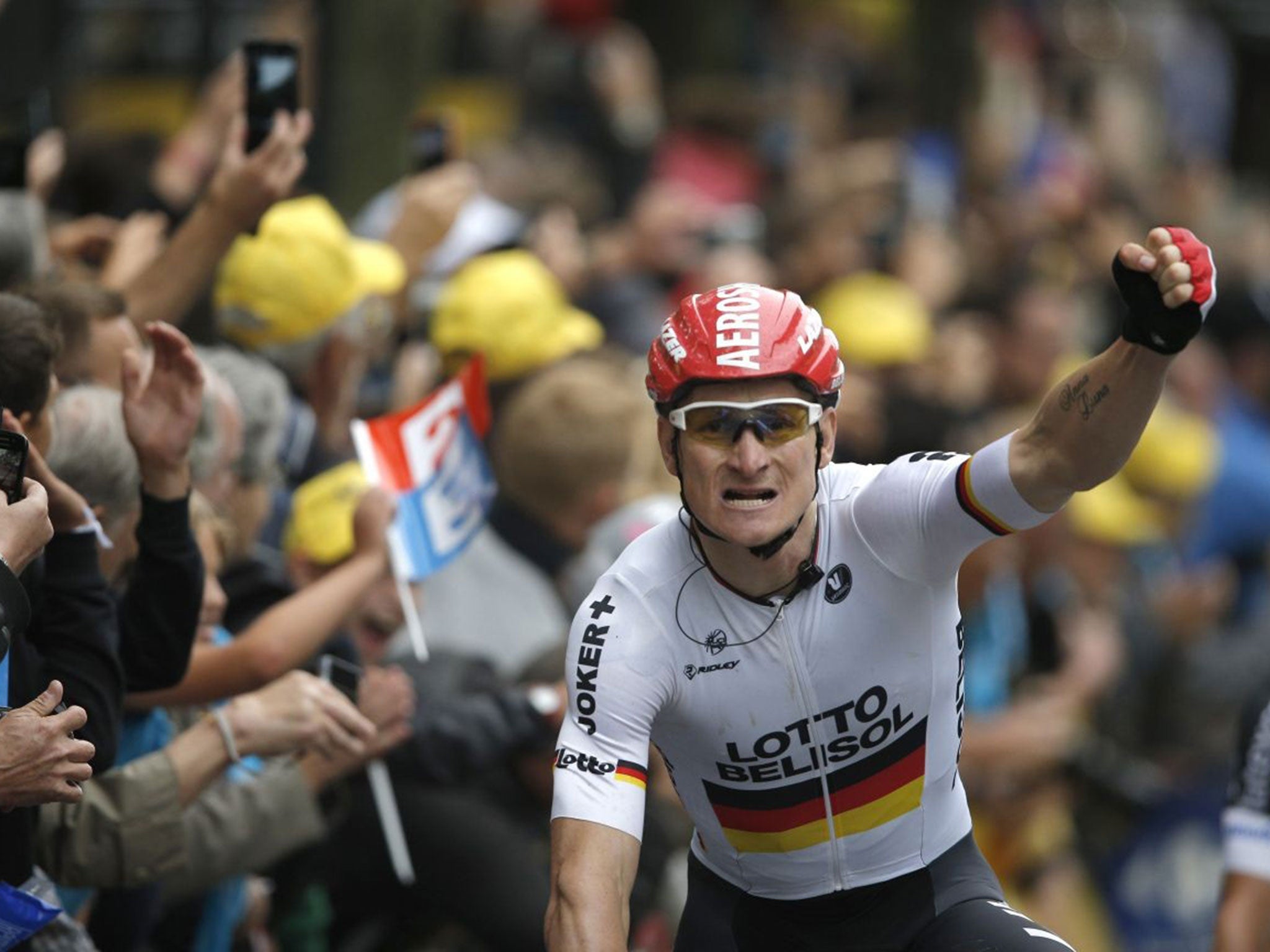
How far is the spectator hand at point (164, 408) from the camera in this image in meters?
5.07

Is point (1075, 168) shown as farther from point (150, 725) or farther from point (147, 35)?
point (150, 725)

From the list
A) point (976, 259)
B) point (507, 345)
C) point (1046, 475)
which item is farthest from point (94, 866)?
point (976, 259)

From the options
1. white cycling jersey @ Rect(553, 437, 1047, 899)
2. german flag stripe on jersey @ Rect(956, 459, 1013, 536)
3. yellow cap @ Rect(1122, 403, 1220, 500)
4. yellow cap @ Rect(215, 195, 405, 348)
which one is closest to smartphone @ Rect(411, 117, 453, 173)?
yellow cap @ Rect(215, 195, 405, 348)

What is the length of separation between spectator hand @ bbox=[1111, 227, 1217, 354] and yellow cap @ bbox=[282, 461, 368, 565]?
8.91 ft

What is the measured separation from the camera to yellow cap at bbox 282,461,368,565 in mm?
6569

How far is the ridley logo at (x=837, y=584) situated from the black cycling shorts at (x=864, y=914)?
A: 72cm

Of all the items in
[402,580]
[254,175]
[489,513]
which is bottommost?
[489,513]

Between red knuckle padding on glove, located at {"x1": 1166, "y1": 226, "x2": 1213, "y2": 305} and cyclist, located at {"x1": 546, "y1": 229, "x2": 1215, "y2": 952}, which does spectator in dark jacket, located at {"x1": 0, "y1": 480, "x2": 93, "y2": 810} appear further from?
red knuckle padding on glove, located at {"x1": 1166, "y1": 226, "x2": 1213, "y2": 305}

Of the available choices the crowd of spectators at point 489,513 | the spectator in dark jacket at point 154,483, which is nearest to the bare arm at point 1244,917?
the crowd of spectators at point 489,513

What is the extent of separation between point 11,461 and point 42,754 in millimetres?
583

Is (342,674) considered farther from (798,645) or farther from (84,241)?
(84,241)

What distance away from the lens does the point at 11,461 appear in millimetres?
4309

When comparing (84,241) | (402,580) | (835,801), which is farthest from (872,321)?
(835,801)

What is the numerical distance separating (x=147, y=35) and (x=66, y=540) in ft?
36.8
